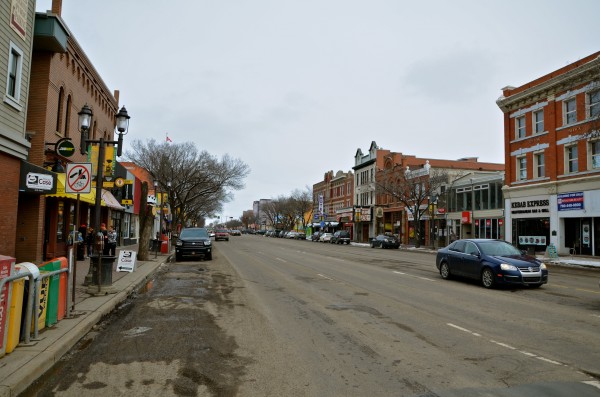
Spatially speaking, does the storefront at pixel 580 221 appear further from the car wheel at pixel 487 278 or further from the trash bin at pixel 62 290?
the trash bin at pixel 62 290

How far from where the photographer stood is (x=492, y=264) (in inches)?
523

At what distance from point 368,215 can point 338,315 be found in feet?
182

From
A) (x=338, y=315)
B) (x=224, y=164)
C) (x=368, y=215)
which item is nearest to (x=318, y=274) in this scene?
(x=338, y=315)

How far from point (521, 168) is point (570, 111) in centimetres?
597

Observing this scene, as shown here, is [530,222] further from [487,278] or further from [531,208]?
[487,278]

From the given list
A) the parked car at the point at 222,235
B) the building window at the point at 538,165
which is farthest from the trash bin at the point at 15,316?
the parked car at the point at 222,235

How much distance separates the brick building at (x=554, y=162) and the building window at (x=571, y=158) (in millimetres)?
59

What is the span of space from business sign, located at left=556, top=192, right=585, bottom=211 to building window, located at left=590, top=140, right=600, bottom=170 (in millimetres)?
1951

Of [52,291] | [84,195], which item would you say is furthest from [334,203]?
[52,291]

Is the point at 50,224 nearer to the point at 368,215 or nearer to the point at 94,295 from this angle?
the point at 94,295

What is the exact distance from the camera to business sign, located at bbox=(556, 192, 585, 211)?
2893 centimetres

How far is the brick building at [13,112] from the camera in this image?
11906mm

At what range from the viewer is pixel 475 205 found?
140ft

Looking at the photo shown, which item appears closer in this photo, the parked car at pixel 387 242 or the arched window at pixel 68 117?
the arched window at pixel 68 117
